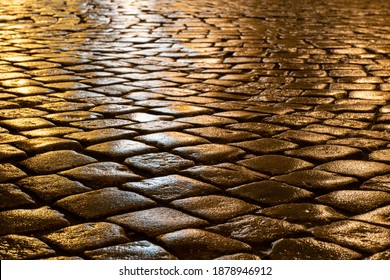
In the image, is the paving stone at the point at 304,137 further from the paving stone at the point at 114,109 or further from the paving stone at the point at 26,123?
the paving stone at the point at 26,123

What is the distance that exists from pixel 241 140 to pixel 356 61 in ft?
10.1

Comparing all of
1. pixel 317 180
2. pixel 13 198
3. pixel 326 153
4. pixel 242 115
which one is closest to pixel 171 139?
pixel 242 115

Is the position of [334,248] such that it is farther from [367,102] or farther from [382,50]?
[382,50]

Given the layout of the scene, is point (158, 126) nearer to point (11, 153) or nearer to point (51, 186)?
point (11, 153)

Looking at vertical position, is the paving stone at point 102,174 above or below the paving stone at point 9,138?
above

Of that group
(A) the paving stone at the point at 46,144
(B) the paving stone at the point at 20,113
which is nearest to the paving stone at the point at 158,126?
(A) the paving stone at the point at 46,144

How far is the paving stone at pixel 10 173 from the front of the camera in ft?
10.4

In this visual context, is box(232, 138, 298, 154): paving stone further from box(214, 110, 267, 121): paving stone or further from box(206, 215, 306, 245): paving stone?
box(206, 215, 306, 245): paving stone

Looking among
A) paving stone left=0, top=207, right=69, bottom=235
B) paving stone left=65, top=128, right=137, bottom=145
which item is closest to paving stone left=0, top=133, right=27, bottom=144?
paving stone left=65, top=128, right=137, bottom=145

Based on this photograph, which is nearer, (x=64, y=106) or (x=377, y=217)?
(x=377, y=217)

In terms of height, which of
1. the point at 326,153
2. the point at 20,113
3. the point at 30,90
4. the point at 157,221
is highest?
the point at 157,221

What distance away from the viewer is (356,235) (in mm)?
2555

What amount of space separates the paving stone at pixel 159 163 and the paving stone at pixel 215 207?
396 mm

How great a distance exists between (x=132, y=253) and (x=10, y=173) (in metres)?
1.11
